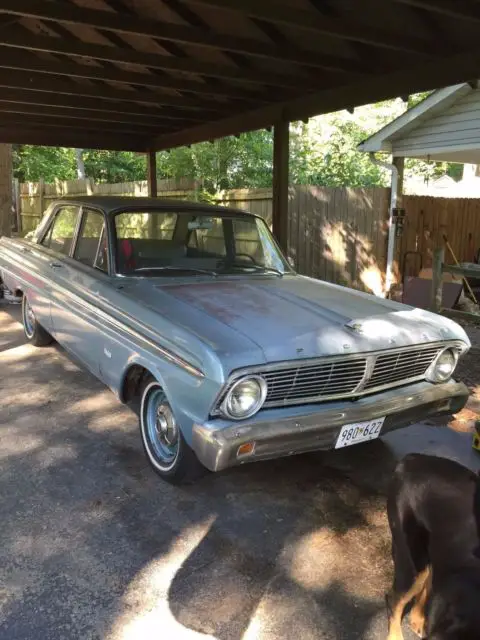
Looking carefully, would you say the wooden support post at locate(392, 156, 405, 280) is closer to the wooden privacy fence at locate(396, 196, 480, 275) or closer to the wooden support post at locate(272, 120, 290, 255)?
the wooden privacy fence at locate(396, 196, 480, 275)

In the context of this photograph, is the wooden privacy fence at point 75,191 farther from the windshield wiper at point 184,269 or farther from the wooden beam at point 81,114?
the windshield wiper at point 184,269

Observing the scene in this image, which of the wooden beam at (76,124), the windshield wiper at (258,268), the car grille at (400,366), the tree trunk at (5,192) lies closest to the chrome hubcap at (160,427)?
the car grille at (400,366)

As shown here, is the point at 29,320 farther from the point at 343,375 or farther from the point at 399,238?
the point at 399,238

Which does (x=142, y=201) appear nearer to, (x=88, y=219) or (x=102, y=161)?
(x=88, y=219)

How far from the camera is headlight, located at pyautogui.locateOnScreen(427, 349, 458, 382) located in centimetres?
387

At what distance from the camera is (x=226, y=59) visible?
249 inches

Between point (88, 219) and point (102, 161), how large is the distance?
821 inches

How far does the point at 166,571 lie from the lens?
284 cm

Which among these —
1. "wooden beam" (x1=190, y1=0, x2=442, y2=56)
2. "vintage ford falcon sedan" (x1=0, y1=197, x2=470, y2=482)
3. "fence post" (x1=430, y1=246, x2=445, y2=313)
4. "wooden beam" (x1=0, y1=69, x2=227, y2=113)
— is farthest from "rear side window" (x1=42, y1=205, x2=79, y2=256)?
"fence post" (x1=430, y1=246, x2=445, y2=313)

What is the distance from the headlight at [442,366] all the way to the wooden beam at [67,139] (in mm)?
8745

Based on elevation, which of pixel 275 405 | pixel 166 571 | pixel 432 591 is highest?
pixel 275 405

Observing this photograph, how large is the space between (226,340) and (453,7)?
3.17m

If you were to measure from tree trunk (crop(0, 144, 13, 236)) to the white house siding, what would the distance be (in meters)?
7.81

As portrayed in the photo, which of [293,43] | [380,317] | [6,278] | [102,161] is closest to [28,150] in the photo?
[102,161]
